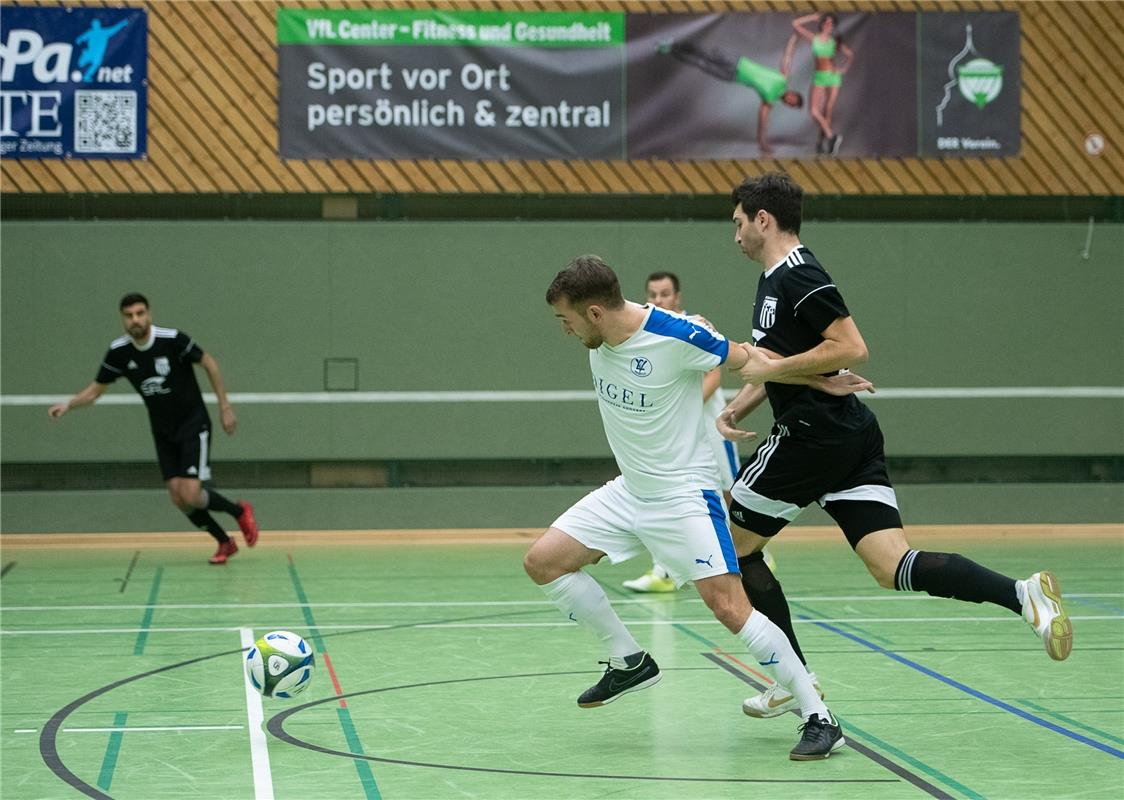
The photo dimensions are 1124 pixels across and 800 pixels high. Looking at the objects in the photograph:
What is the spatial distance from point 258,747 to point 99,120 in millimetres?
9863

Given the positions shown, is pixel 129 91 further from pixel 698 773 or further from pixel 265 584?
pixel 698 773

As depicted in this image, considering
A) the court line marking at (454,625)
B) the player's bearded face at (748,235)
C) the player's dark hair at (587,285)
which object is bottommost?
the court line marking at (454,625)

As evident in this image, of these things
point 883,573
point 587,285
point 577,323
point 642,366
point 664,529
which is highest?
point 587,285

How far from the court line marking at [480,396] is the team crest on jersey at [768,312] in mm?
8430

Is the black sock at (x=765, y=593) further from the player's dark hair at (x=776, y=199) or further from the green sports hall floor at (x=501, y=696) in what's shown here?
the player's dark hair at (x=776, y=199)

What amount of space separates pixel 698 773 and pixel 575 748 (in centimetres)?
58

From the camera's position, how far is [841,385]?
551 cm

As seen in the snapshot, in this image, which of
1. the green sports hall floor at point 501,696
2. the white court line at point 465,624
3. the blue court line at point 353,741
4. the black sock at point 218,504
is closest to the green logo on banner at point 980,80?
the green sports hall floor at point 501,696

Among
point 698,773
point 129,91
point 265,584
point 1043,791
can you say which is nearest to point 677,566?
point 698,773

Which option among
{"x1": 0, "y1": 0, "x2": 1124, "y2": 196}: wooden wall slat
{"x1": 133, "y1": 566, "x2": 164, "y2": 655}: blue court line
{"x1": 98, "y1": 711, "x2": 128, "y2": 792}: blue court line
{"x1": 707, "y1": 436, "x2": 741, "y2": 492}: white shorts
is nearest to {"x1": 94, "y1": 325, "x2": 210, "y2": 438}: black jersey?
{"x1": 133, "y1": 566, "x2": 164, "y2": 655}: blue court line

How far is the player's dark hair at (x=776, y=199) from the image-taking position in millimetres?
5559

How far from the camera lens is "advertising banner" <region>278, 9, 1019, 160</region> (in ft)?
46.5

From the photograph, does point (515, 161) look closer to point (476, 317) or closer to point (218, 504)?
point (476, 317)

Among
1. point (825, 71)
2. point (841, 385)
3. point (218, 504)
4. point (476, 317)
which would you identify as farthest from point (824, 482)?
point (825, 71)
